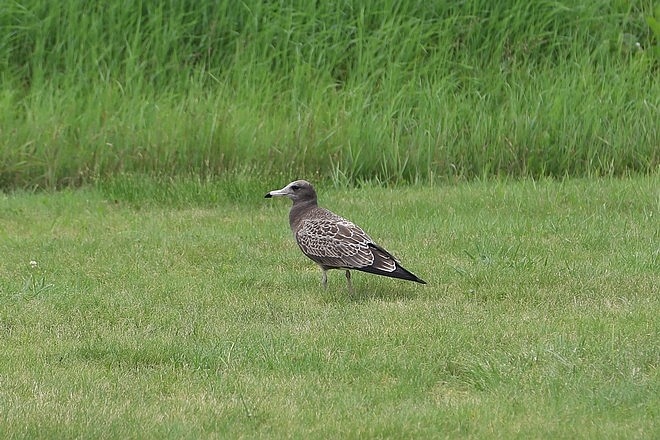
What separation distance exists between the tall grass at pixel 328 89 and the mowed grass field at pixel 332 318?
850 millimetres

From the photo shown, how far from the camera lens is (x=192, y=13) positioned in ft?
44.0

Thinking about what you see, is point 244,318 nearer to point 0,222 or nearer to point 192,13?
point 0,222

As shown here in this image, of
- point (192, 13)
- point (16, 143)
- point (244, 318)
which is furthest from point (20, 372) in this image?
point (192, 13)

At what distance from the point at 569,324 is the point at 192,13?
7.85 m

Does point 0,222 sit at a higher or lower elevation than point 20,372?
lower

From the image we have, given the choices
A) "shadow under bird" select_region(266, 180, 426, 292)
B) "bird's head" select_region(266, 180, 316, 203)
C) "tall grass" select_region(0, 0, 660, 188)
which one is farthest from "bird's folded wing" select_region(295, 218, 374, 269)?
"tall grass" select_region(0, 0, 660, 188)

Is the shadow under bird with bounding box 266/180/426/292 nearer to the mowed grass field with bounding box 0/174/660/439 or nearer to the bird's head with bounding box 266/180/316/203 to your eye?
the bird's head with bounding box 266/180/316/203

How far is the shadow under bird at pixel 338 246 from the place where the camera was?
7324mm

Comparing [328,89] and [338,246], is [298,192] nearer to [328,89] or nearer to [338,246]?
[338,246]

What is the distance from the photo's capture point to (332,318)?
708 centimetres

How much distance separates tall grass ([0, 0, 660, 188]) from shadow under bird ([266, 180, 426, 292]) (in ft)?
11.0

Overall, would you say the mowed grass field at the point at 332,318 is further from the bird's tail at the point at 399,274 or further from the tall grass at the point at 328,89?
the tall grass at the point at 328,89

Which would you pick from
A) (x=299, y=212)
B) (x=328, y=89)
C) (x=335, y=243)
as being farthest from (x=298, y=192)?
(x=328, y=89)

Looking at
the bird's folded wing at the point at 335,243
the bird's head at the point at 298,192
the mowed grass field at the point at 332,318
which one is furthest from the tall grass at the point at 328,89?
the bird's folded wing at the point at 335,243
